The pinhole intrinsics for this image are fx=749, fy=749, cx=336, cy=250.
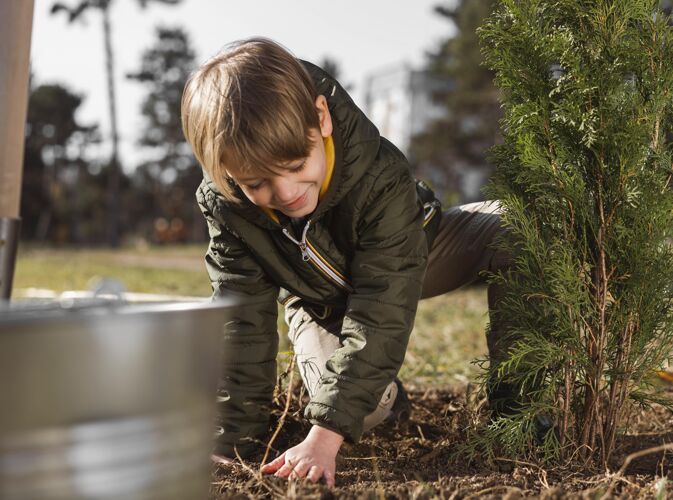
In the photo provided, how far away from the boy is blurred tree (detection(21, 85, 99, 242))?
32239 mm

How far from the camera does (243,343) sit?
2766mm

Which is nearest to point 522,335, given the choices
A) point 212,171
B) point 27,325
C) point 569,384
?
point 569,384

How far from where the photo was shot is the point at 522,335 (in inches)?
105

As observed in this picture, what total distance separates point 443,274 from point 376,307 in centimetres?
91

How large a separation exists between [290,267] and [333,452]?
79cm

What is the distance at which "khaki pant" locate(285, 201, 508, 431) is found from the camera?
2.91 m

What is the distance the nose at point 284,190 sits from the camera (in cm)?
224

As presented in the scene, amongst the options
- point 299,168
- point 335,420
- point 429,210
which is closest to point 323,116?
point 299,168

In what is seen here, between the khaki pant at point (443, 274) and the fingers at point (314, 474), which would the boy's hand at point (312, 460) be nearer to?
the fingers at point (314, 474)

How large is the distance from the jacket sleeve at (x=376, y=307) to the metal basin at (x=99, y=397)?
103cm

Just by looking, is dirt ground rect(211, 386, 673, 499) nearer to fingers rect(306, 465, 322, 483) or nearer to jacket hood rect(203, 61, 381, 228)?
fingers rect(306, 465, 322, 483)

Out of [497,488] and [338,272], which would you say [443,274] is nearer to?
[338,272]

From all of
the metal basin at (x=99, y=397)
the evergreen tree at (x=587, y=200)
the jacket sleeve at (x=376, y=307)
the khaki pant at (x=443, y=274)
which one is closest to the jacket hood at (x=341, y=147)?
the jacket sleeve at (x=376, y=307)

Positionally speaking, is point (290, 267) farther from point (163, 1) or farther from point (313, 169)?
point (163, 1)
